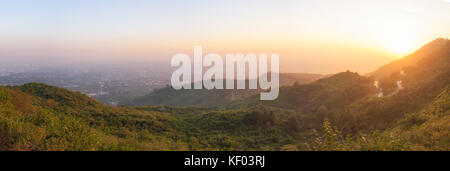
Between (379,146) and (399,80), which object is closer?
(379,146)

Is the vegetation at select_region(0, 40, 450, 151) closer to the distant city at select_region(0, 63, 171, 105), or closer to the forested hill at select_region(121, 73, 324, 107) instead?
the forested hill at select_region(121, 73, 324, 107)

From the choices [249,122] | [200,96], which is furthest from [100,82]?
[249,122]

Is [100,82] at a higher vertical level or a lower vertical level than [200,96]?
higher

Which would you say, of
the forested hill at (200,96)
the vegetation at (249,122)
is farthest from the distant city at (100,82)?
the vegetation at (249,122)

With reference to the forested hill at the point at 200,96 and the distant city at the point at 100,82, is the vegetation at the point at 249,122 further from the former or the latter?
the distant city at the point at 100,82

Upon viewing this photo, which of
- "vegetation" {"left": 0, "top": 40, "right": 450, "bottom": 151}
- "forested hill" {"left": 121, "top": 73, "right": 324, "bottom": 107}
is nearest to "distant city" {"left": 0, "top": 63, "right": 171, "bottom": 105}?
"forested hill" {"left": 121, "top": 73, "right": 324, "bottom": 107}

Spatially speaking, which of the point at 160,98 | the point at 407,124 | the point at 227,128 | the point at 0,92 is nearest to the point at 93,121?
the point at 0,92

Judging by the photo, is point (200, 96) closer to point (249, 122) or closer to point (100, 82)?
point (249, 122)

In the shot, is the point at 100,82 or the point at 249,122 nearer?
the point at 249,122

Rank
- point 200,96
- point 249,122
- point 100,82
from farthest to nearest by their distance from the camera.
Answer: point 100,82 → point 200,96 → point 249,122

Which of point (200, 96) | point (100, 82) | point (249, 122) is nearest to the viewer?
point (249, 122)
